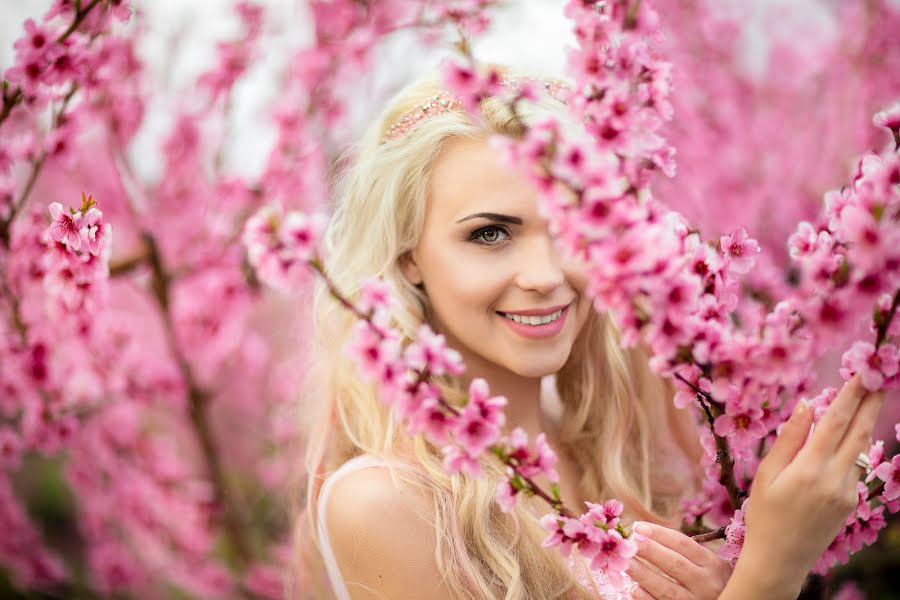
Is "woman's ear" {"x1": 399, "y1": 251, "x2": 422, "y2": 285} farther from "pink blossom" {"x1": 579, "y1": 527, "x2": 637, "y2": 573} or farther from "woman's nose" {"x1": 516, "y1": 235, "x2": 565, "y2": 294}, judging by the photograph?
"pink blossom" {"x1": 579, "y1": 527, "x2": 637, "y2": 573}

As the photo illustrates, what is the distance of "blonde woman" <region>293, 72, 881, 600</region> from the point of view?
1015 mm

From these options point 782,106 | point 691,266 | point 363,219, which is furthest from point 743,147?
point 691,266

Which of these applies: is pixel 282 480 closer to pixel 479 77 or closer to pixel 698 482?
pixel 698 482

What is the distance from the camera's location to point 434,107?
1.55 m

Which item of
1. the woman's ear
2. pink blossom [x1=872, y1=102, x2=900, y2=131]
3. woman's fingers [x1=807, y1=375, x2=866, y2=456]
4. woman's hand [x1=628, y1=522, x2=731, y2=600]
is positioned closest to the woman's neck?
the woman's ear

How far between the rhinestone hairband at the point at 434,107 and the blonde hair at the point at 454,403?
32 millimetres

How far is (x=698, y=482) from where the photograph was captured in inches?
73.7

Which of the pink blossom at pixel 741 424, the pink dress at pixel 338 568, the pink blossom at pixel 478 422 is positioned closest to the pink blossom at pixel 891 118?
the pink blossom at pixel 741 424

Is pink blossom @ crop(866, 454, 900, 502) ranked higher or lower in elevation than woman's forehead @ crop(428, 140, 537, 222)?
lower

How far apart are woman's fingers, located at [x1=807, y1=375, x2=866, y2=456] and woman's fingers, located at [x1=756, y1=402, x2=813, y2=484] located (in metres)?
0.02

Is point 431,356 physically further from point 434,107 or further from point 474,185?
point 434,107

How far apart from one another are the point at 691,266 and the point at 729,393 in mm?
186

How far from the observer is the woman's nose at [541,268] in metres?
1.31

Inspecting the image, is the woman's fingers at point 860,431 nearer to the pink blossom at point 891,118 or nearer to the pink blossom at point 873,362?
the pink blossom at point 873,362
